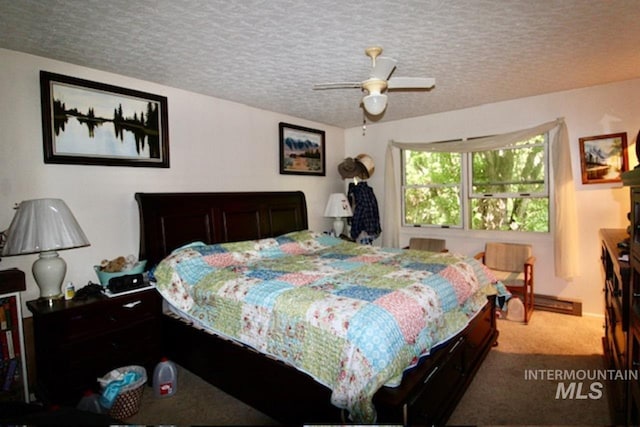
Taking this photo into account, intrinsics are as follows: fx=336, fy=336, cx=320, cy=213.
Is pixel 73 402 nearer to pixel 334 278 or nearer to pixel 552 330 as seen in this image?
pixel 334 278

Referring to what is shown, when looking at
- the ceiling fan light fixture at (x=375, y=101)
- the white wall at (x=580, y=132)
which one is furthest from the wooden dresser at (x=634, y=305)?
the white wall at (x=580, y=132)

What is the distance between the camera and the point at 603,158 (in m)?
3.48

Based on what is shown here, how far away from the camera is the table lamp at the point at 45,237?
6.88ft

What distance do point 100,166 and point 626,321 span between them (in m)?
3.66

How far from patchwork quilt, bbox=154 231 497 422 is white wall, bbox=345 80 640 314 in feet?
5.17

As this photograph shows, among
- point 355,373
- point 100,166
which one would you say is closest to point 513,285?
point 355,373

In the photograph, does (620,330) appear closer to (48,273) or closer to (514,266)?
(514,266)

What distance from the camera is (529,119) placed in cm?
387

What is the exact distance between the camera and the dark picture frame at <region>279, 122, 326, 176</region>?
437 centimetres

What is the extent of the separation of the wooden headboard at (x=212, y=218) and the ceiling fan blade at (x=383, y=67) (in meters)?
2.04

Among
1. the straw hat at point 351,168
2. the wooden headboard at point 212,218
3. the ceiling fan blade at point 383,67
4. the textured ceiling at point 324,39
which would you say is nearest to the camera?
the textured ceiling at point 324,39

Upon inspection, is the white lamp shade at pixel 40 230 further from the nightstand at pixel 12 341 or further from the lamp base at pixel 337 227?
the lamp base at pixel 337 227

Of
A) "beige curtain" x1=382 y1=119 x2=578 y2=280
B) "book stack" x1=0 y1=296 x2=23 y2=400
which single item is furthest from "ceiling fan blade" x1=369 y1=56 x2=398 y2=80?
"book stack" x1=0 y1=296 x2=23 y2=400

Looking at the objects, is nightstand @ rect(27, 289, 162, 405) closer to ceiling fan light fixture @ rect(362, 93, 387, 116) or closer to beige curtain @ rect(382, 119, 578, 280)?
ceiling fan light fixture @ rect(362, 93, 387, 116)
